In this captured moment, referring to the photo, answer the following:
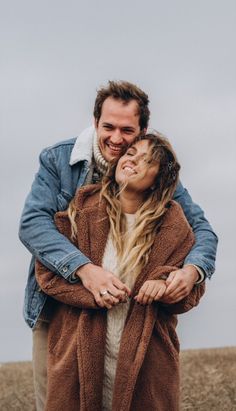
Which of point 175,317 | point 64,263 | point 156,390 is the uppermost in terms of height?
point 64,263

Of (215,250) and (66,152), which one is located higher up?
(66,152)

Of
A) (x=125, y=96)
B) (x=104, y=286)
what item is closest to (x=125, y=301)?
(x=104, y=286)

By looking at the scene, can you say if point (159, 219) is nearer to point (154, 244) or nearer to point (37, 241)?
point (154, 244)

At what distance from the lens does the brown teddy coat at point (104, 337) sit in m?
4.99

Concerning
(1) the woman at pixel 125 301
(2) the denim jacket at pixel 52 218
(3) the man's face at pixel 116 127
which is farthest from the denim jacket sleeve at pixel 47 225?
(3) the man's face at pixel 116 127

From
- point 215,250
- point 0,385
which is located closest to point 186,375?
point 0,385

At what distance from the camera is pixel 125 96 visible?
5695 millimetres

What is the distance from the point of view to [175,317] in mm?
5367

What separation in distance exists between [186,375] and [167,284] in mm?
5701

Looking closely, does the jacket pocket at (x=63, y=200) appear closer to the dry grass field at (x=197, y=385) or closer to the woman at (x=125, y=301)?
the woman at (x=125, y=301)

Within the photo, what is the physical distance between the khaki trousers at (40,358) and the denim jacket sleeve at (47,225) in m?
0.60

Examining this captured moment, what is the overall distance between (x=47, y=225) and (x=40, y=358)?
967 millimetres

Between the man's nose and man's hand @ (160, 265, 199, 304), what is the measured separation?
96 centimetres

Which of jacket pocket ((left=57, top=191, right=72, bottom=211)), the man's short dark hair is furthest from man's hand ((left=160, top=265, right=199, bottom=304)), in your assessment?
the man's short dark hair
